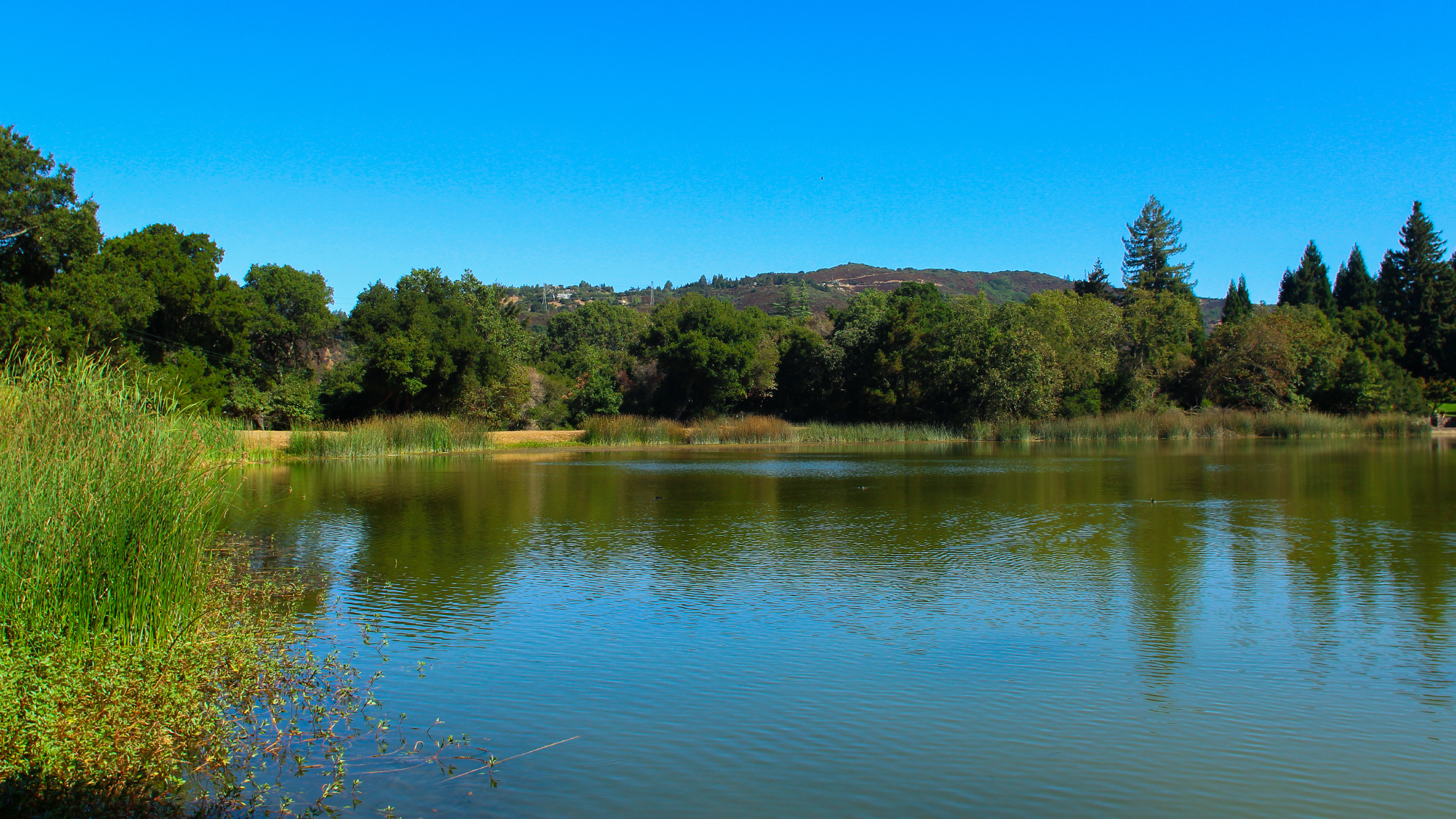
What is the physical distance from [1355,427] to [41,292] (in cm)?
5366

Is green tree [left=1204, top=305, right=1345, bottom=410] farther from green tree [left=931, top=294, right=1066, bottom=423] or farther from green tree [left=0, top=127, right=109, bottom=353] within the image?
green tree [left=0, top=127, right=109, bottom=353]

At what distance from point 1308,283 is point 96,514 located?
81663 mm

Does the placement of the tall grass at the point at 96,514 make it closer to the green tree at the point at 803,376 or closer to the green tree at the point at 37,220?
the green tree at the point at 37,220

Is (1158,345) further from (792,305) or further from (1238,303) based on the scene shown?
(792,305)

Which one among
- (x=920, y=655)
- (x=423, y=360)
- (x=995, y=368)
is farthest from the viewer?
(x=995, y=368)

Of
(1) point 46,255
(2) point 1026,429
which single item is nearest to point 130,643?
(1) point 46,255

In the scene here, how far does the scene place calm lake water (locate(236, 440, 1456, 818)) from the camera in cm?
446

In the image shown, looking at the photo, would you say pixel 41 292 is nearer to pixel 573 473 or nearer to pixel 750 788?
pixel 573 473

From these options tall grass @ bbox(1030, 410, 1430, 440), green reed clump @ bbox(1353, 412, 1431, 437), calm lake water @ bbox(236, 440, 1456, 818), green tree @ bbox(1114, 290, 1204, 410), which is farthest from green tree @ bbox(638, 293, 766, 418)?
calm lake water @ bbox(236, 440, 1456, 818)

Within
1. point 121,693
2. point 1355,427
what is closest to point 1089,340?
point 1355,427

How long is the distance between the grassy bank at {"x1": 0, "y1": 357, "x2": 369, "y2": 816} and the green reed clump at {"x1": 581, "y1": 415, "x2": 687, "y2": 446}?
35.2m

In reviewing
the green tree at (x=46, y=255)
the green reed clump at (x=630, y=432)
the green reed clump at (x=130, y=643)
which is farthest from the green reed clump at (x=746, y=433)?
the green reed clump at (x=130, y=643)

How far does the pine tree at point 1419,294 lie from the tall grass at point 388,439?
196 ft

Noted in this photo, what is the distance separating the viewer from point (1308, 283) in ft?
234
